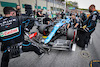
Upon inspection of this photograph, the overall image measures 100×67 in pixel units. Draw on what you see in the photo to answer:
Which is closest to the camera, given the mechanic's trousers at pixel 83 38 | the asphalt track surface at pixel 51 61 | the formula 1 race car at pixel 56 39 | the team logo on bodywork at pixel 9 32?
the team logo on bodywork at pixel 9 32

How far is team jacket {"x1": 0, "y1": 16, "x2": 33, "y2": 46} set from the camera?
1311 millimetres

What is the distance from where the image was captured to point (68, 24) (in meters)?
3.89

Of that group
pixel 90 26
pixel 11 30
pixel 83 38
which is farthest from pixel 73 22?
pixel 11 30

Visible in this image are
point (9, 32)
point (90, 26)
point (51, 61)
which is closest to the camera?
point (9, 32)

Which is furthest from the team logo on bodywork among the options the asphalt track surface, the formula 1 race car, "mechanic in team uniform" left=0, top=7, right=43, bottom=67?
the asphalt track surface

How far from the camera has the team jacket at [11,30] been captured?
1.31 m

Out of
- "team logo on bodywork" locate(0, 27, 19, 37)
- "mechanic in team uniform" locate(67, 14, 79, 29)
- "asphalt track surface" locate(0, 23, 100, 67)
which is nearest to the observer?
"team logo on bodywork" locate(0, 27, 19, 37)

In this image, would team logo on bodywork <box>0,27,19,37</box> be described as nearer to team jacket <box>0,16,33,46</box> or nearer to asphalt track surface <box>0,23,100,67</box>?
team jacket <box>0,16,33,46</box>

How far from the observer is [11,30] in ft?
4.51

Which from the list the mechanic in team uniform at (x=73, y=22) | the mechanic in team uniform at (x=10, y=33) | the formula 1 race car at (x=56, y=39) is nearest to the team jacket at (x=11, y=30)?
the mechanic in team uniform at (x=10, y=33)

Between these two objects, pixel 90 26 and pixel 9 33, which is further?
pixel 90 26

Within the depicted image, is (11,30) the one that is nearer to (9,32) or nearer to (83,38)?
(9,32)

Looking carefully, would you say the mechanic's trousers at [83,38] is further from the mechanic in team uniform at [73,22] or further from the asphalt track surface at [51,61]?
the mechanic in team uniform at [73,22]

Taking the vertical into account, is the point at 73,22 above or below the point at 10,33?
above
